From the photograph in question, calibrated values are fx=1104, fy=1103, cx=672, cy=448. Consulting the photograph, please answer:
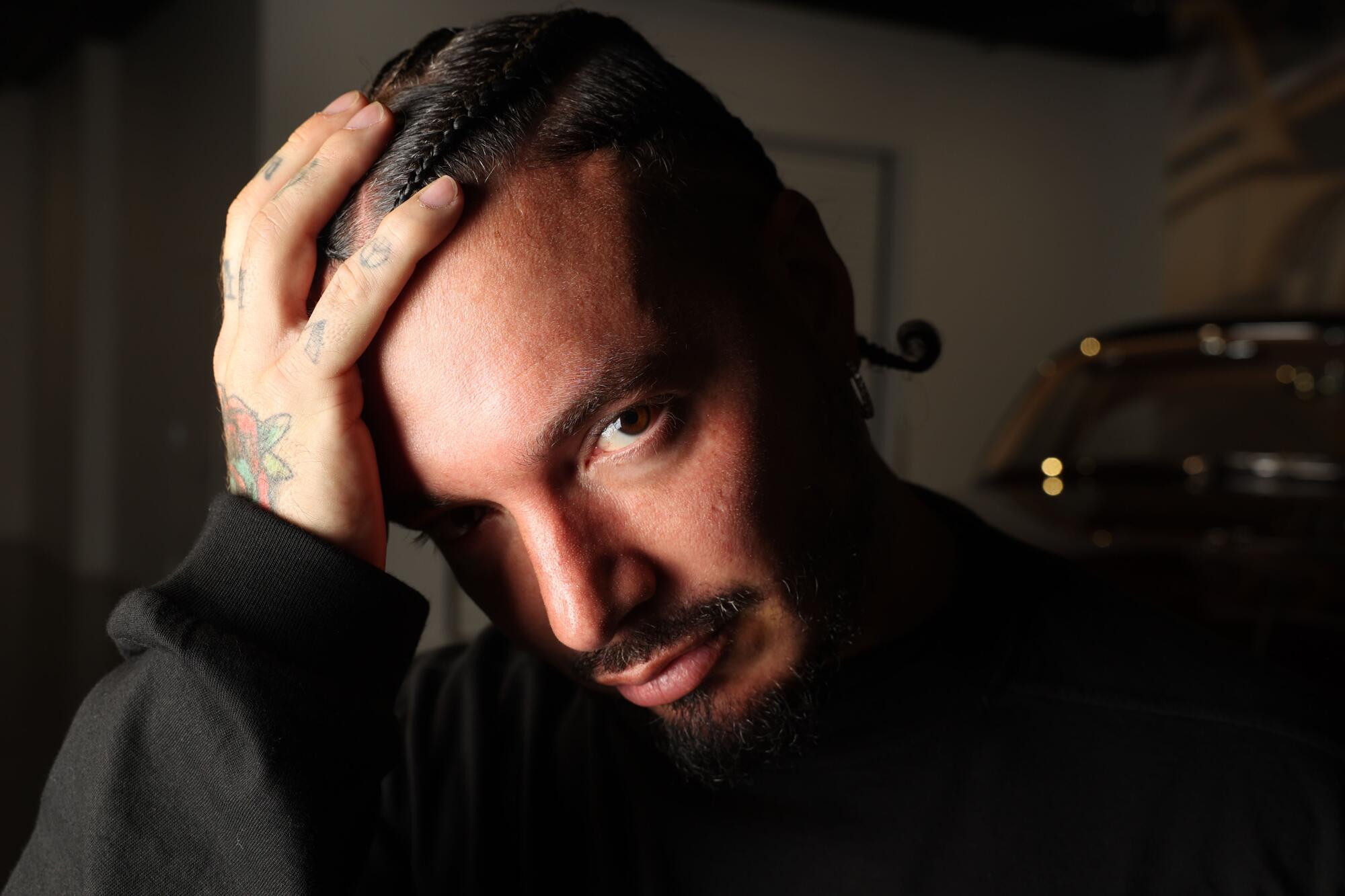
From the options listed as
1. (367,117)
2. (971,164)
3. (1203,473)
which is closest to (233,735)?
(367,117)

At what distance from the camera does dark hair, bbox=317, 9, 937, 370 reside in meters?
0.76

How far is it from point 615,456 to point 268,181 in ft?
1.05

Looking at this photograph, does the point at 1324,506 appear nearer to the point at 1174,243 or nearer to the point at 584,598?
the point at 584,598

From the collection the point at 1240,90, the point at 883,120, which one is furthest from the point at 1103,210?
the point at 883,120

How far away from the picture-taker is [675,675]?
793 millimetres

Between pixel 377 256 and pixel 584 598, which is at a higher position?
pixel 377 256

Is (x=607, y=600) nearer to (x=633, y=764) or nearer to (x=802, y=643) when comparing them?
(x=802, y=643)

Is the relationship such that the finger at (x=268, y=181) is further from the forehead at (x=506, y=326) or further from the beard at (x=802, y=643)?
the beard at (x=802, y=643)

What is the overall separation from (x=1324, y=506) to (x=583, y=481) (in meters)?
1.44

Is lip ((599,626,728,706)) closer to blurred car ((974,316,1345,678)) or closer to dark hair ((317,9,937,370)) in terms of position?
dark hair ((317,9,937,370))

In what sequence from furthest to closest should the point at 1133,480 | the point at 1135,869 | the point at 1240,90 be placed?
the point at 1240,90
the point at 1133,480
the point at 1135,869

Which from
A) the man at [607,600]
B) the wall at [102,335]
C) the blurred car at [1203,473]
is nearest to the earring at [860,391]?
the man at [607,600]

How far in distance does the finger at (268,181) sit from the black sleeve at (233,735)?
0.15m

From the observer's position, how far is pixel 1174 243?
5.30 m
